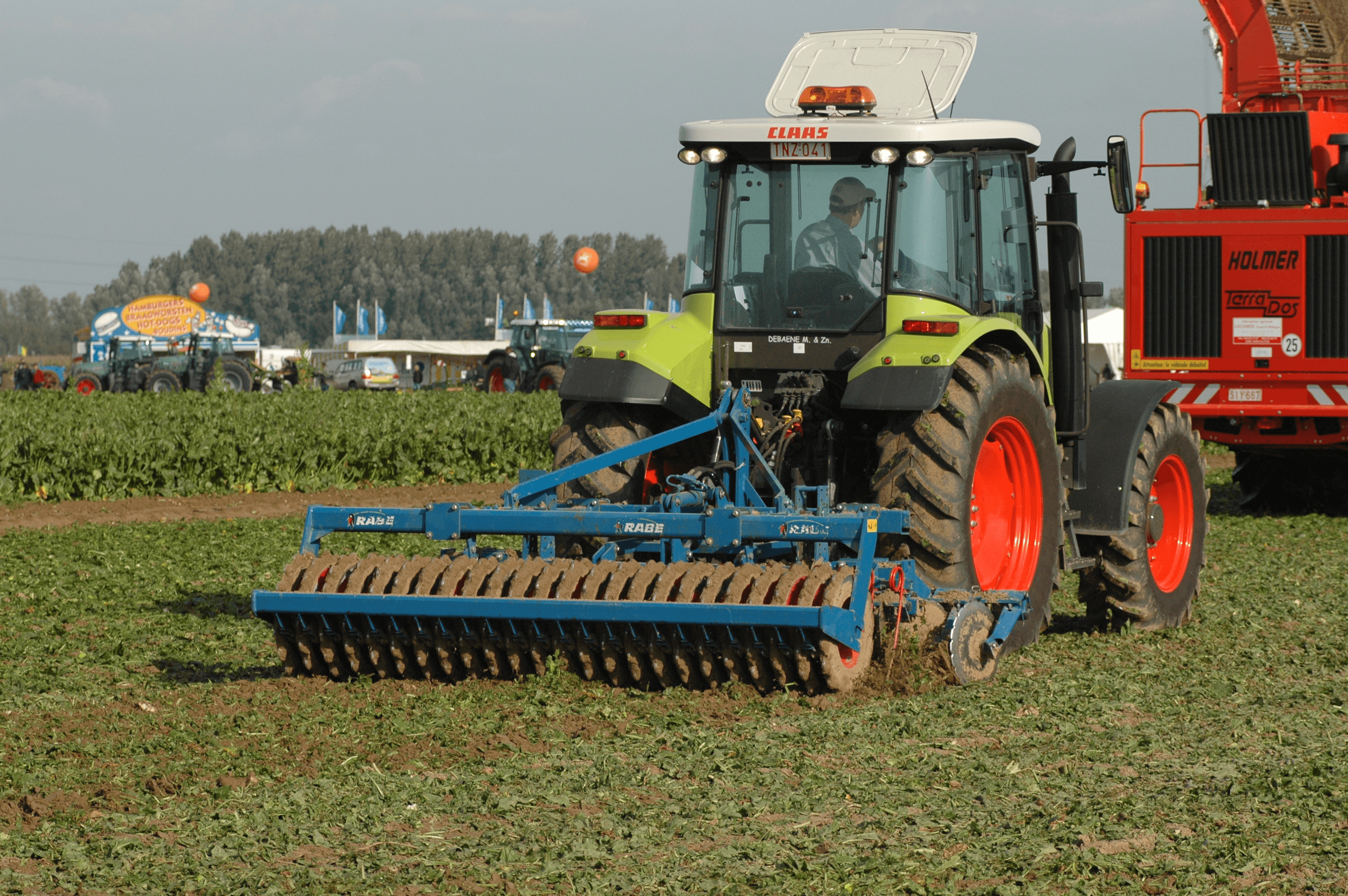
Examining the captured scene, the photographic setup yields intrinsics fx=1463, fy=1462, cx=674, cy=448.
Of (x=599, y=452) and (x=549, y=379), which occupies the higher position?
(x=549, y=379)

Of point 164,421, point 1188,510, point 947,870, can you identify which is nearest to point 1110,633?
point 1188,510

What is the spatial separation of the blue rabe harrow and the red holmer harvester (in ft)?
24.6

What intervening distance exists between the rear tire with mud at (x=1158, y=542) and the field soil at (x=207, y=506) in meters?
7.50

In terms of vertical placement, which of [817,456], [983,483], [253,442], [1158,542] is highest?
[817,456]

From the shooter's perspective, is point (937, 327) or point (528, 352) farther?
point (528, 352)

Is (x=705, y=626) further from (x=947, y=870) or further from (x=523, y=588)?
(x=947, y=870)

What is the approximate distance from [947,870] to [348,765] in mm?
2094

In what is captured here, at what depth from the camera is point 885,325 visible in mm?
6691

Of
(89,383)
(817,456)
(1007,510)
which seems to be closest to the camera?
(817,456)

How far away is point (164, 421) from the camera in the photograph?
1742 cm

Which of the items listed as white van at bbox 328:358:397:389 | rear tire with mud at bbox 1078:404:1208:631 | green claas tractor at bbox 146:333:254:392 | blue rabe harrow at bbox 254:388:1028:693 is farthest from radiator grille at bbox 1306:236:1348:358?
white van at bbox 328:358:397:389

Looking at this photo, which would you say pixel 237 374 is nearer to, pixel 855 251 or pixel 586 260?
pixel 586 260

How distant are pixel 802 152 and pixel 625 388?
1.36 meters

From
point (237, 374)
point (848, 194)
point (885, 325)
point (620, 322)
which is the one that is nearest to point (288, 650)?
point (620, 322)
